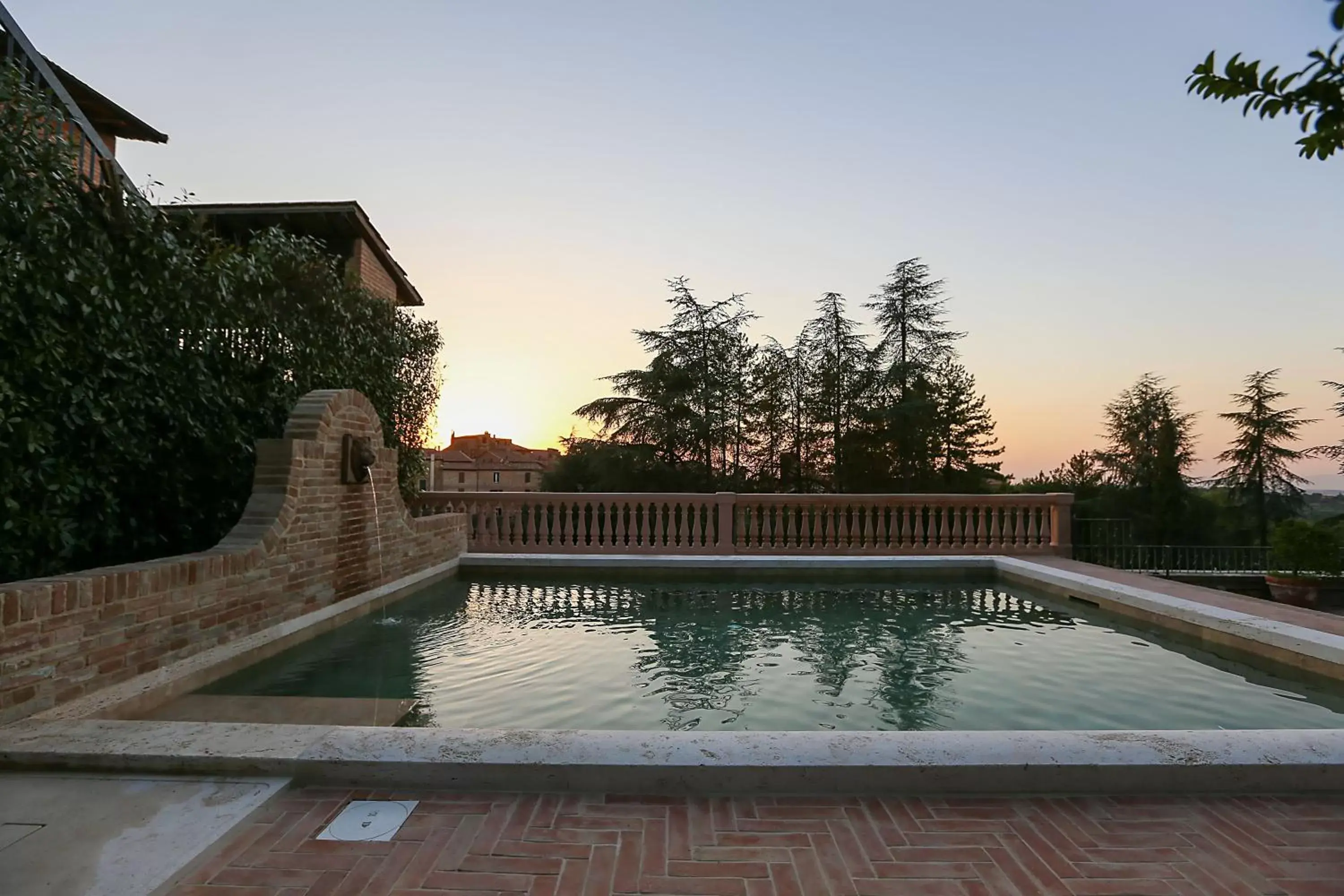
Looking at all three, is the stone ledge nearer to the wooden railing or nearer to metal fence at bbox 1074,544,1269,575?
→ the wooden railing

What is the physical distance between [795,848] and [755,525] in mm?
8437

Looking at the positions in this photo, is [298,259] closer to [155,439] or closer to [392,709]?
[155,439]

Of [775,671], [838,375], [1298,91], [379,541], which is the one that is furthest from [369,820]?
[838,375]

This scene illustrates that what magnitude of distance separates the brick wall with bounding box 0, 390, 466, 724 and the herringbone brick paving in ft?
5.70

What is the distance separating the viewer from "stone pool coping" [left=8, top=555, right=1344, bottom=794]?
2613 millimetres

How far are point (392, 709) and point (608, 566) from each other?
18.7 ft

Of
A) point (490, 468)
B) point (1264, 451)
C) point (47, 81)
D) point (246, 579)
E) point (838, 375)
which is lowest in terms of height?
point (246, 579)

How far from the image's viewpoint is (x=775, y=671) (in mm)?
→ 5020

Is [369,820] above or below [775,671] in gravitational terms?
above

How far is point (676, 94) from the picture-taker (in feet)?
33.7

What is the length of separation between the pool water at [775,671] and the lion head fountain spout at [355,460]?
1349 millimetres

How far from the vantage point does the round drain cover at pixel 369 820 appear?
Answer: 2.28 metres

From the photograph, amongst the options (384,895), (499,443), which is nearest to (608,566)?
(384,895)

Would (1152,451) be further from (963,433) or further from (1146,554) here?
(1146,554)
